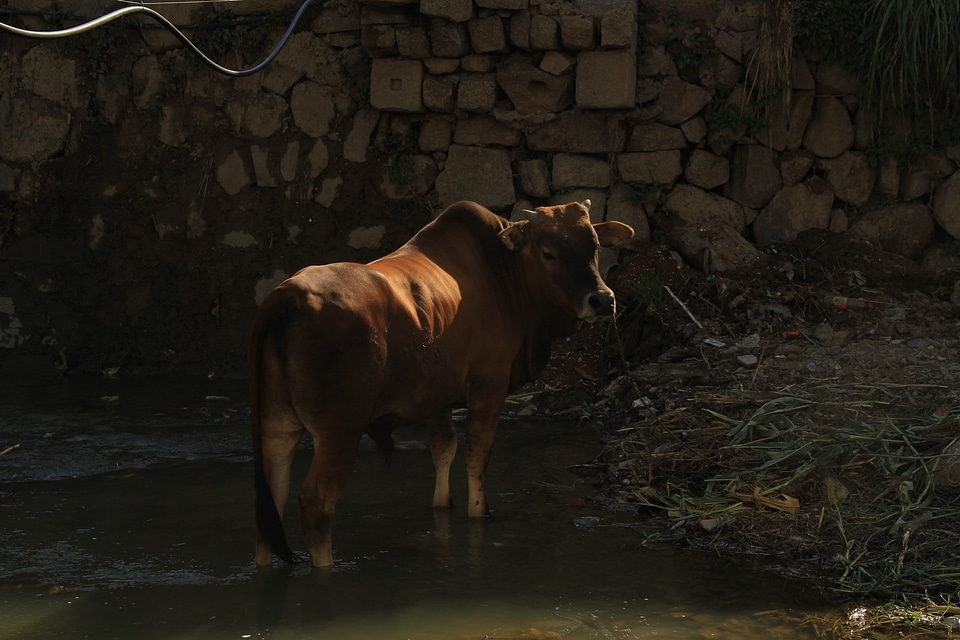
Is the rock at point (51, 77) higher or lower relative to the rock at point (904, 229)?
higher

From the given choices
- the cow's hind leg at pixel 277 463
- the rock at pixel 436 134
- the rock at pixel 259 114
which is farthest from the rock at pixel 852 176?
the cow's hind leg at pixel 277 463

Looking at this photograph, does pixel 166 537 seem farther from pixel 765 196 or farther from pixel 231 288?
pixel 765 196

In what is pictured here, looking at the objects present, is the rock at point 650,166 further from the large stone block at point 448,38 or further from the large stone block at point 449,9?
the large stone block at point 449,9

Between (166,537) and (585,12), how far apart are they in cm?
582

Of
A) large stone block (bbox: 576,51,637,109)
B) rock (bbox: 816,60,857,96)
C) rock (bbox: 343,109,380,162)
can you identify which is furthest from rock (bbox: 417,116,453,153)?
rock (bbox: 816,60,857,96)

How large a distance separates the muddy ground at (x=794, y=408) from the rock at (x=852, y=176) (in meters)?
0.40

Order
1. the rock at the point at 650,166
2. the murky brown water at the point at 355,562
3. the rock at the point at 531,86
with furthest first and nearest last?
the rock at the point at 650,166 < the rock at the point at 531,86 < the murky brown water at the point at 355,562

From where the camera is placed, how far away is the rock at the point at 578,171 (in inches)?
381

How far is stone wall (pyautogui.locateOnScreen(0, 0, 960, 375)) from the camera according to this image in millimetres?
9523

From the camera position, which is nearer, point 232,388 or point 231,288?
point 232,388

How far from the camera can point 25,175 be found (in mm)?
10180

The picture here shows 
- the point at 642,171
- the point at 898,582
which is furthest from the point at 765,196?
the point at 898,582

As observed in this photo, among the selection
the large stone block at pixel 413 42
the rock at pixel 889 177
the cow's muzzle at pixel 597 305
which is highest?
the large stone block at pixel 413 42

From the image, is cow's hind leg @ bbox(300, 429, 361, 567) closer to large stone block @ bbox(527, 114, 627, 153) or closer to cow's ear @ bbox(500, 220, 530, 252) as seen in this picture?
cow's ear @ bbox(500, 220, 530, 252)
